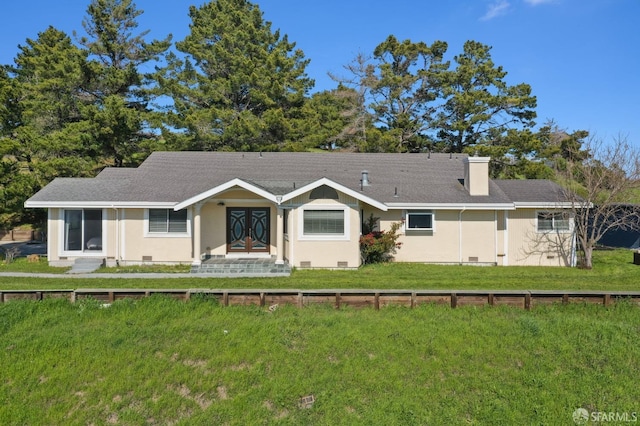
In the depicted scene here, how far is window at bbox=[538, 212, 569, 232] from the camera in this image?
614 inches

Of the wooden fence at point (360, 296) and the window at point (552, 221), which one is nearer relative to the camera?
the wooden fence at point (360, 296)

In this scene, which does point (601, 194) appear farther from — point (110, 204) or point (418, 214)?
point (110, 204)

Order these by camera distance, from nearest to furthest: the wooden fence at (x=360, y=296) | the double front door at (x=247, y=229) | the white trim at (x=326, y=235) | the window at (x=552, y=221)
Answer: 1. the wooden fence at (x=360, y=296)
2. the white trim at (x=326, y=235)
3. the double front door at (x=247, y=229)
4. the window at (x=552, y=221)

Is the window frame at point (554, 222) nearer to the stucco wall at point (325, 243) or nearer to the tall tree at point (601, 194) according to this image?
the tall tree at point (601, 194)

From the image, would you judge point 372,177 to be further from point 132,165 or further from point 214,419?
point 132,165

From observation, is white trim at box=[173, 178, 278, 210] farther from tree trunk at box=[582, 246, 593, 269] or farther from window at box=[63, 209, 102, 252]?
tree trunk at box=[582, 246, 593, 269]

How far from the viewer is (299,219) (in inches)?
556

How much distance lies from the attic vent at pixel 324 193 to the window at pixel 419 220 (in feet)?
11.7

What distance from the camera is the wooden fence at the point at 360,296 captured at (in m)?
8.75

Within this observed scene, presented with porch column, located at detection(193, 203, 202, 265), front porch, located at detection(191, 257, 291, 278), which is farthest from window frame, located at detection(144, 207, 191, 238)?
front porch, located at detection(191, 257, 291, 278)

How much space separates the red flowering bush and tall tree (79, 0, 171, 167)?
18117mm

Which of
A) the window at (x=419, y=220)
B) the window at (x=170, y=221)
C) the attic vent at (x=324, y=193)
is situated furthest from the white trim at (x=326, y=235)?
the window at (x=170, y=221)

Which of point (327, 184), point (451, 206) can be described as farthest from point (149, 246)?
point (451, 206)

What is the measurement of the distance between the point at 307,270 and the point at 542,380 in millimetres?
8689
